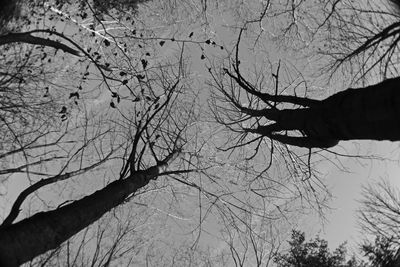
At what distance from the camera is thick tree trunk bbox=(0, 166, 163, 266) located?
96.7 inches

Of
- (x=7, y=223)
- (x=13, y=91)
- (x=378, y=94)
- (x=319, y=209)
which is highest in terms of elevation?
(x=13, y=91)

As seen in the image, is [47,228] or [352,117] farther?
[47,228]

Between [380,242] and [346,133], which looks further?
[380,242]

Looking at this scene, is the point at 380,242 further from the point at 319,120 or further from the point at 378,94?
the point at 378,94

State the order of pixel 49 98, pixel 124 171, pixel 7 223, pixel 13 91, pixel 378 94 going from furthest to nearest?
pixel 49 98, pixel 13 91, pixel 124 171, pixel 7 223, pixel 378 94

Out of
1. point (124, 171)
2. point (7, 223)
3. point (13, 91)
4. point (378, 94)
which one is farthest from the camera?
point (13, 91)

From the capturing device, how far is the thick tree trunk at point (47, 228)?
8.05 ft

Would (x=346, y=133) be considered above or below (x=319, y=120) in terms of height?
below

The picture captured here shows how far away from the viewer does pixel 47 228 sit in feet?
8.82

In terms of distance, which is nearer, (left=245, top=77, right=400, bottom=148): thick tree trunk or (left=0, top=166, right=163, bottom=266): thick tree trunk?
(left=245, top=77, right=400, bottom=148): thick tree trunk

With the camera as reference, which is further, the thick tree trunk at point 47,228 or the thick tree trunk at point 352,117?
the thick tree trunk at point 47,228

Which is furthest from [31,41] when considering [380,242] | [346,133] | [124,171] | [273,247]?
[380,242]

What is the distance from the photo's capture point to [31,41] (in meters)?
4.24

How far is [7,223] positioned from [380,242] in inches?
265
